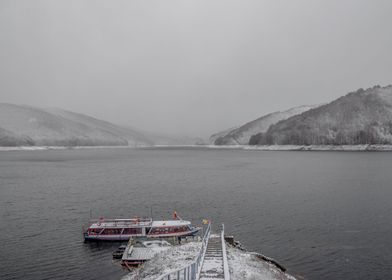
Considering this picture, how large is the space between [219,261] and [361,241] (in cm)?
2536

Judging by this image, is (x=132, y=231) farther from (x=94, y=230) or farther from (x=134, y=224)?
(x=94, y=230)

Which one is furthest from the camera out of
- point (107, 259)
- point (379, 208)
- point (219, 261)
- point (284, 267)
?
point (379, 208)

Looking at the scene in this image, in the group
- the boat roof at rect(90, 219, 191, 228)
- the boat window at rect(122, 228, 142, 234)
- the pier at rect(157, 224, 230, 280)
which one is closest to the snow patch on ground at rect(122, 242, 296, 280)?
the pier at rect(157, 224, 230, 280)

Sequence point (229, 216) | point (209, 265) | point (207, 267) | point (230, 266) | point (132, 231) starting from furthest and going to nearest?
1. point (229, 216)
2. point (132, 231)
3. point (230, 266)
4. point (209, 265)
5. point (207, 267)

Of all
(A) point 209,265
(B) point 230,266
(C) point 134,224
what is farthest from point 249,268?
(C) point 134,224

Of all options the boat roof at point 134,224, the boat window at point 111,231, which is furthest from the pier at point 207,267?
the boat window at point 111,231

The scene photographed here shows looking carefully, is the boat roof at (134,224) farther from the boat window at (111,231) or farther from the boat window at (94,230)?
the boat window at (94,230)

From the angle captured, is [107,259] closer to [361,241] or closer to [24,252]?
[24,252]

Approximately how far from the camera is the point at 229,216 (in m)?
59.5

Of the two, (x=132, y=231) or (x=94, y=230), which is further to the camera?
(x=132, y=231)

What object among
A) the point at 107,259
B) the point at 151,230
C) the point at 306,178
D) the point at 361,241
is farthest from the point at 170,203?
the point at 306,178

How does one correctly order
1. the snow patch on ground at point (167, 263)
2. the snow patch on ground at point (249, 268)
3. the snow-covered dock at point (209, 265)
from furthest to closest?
the snow patch on ground at point (167, 263) < the snow patch on ground at point (249, 268) < the snow-covered dock at point (209, 265)

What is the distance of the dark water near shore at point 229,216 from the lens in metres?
37.5

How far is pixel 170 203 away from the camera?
→ 72.4 meters
